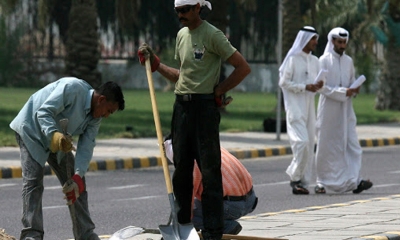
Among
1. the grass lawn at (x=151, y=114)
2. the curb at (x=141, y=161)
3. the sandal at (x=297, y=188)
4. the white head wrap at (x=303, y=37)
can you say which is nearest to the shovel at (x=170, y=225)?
the sandal at (x=297, y=188)

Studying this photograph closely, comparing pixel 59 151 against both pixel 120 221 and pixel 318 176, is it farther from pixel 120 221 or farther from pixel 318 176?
pixel 318 176

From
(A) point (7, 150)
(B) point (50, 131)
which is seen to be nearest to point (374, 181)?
(A) point (7, 150)

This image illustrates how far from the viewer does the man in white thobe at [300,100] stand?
15.1 meters

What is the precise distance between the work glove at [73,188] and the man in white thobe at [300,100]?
21.5 feet

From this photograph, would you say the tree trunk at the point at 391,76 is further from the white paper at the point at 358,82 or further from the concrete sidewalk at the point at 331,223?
the concrete sidewalk at the point at 331,223

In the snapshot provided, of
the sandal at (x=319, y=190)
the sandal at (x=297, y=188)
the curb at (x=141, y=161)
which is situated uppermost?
the sandal at (x=297, y=188)

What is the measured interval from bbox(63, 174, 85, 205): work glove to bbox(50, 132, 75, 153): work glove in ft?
0.68

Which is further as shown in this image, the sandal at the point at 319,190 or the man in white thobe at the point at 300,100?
the sandal at the point at 319,190

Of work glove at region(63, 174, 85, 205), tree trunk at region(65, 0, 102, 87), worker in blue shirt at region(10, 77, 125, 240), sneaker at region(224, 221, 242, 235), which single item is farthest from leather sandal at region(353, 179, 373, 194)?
tree trunk at region(65, 0, 102, 87)

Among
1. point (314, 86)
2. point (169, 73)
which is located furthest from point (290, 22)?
point (169, 73)

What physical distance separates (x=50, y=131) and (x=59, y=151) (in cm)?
45

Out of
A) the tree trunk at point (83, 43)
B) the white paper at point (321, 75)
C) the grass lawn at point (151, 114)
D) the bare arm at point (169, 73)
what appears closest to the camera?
the bare arm at point (169, 73)

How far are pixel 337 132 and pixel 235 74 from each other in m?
6.40

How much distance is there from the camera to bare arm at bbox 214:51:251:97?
916cm
